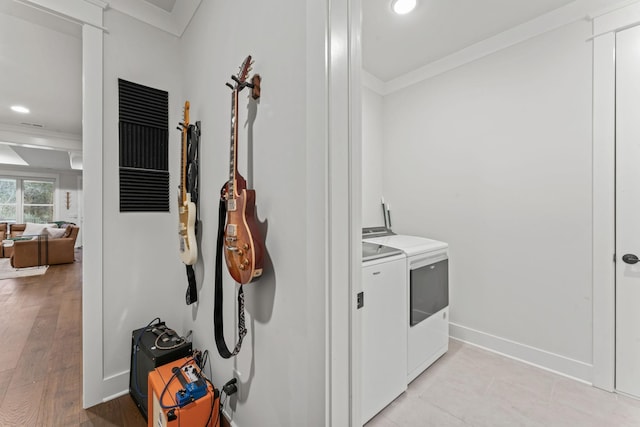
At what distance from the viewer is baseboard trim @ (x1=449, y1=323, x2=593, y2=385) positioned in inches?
73.1

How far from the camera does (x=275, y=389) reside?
3.57 feet

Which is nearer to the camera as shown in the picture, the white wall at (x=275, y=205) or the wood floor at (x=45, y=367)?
the white wall at (x=275, y=205)

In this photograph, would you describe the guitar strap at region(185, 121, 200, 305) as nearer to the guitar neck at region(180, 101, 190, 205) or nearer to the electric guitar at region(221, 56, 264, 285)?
the guitar neck at region(180, 101, 190, 205)

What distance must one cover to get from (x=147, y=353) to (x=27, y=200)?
9634 millimetres

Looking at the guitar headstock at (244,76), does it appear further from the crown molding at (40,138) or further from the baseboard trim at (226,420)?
the crown molding at (40,138)

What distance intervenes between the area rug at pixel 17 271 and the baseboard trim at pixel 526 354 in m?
6.96

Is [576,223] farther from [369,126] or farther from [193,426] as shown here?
[193,426]

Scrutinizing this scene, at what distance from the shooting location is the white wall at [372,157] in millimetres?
2836

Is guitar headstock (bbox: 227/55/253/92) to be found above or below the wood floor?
above

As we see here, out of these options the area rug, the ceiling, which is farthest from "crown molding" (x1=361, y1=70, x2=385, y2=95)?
the area rug

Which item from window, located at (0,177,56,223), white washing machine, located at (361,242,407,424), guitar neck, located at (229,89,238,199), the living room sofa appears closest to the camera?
guitar neck, located at (229,89,238,199)

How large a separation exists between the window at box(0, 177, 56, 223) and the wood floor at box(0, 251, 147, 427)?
219 inches

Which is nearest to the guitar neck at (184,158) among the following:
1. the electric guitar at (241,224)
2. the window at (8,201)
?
the electric guitar at (241,224)

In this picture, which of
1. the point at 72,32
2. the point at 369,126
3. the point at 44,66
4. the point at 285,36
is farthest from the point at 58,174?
the point at 285,36
